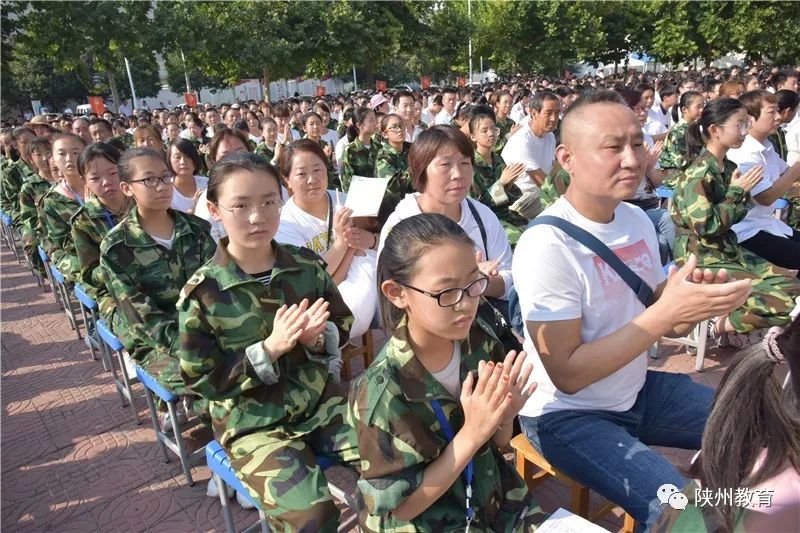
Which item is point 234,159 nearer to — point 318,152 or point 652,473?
point 318,152

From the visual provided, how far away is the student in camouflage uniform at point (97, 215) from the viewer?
10.5 ft

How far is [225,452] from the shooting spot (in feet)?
6.59

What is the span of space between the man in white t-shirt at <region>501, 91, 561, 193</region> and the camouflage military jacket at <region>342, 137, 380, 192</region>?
5.60 feet

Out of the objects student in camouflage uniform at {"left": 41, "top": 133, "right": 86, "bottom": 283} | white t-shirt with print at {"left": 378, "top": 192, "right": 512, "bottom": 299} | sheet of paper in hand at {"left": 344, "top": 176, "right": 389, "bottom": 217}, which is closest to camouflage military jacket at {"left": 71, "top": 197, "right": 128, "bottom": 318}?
student in camouflage uniform at {"left": 41, "top": 133, "right": 86, "bottom": 283}

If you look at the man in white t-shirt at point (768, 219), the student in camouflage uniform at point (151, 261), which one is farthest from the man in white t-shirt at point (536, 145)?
the student in camouflage uniform at point (151, 261)

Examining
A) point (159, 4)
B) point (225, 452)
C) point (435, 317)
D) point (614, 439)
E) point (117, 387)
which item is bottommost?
point (117, 387)

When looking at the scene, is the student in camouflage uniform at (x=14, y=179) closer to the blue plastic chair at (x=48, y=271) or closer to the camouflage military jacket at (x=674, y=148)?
the blue plastic chair at (x=48, y=271)

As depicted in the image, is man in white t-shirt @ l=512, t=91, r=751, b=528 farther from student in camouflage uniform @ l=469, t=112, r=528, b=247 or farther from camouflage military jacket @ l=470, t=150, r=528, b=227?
camouflage military jacket @ l=470, t=150, r=528, b=227

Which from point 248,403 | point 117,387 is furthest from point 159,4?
point 248,403

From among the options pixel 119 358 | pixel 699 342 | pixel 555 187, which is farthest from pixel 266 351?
pixel 699 342

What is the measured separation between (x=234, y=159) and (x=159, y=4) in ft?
71.8

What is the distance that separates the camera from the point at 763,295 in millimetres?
3078

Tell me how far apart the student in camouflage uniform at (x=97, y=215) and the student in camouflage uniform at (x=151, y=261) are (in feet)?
1.54

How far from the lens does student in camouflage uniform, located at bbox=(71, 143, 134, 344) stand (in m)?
3.19
